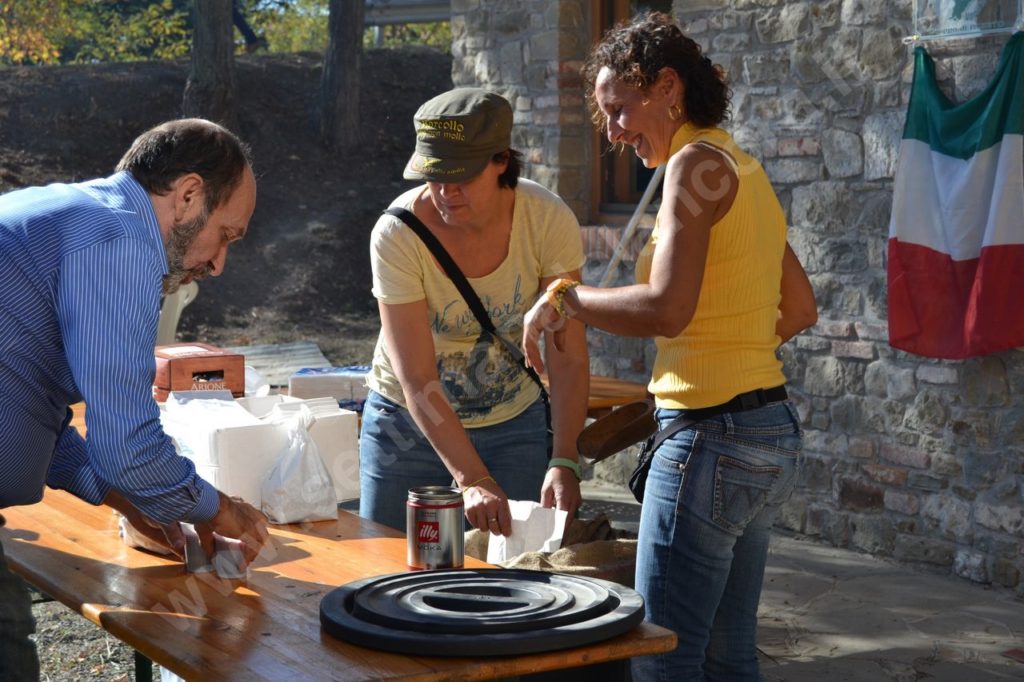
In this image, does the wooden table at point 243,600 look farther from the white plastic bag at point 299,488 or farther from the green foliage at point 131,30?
the green foliage at point 131,30

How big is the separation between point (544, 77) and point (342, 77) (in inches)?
318

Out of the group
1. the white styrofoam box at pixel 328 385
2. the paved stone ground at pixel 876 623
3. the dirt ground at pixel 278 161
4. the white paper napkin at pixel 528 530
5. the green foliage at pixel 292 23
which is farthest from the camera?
the green foliage at pixel 292 23

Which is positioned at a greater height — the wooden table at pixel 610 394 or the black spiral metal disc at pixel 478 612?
the black spiral metal disc at pixel 478 612


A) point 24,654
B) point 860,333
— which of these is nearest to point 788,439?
point 24,654

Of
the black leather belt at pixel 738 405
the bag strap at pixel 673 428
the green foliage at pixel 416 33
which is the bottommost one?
the bag strap at pixel 673 428

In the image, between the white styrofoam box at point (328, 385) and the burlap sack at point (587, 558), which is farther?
the white styrofoam box at point (328, 385)

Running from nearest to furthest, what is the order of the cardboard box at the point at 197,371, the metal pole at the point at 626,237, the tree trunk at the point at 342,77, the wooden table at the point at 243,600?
the wooden table at the point at 243,600 < the cardboard box at the point at 197,371 < the metal pole at the point at 626,237 < the tree trunk at the point at 342,77

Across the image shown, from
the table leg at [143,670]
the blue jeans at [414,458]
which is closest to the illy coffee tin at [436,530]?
the blue jeans at [414,458]

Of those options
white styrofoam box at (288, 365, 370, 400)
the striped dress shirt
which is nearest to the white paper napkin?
the striped dress shirt

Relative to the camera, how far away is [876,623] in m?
4.81

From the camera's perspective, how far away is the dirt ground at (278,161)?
13.0m

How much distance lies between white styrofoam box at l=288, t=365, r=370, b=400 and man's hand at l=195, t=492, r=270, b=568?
8.46 feet

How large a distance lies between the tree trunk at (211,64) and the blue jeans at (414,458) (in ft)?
36.6

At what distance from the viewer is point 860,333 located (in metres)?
5.66
